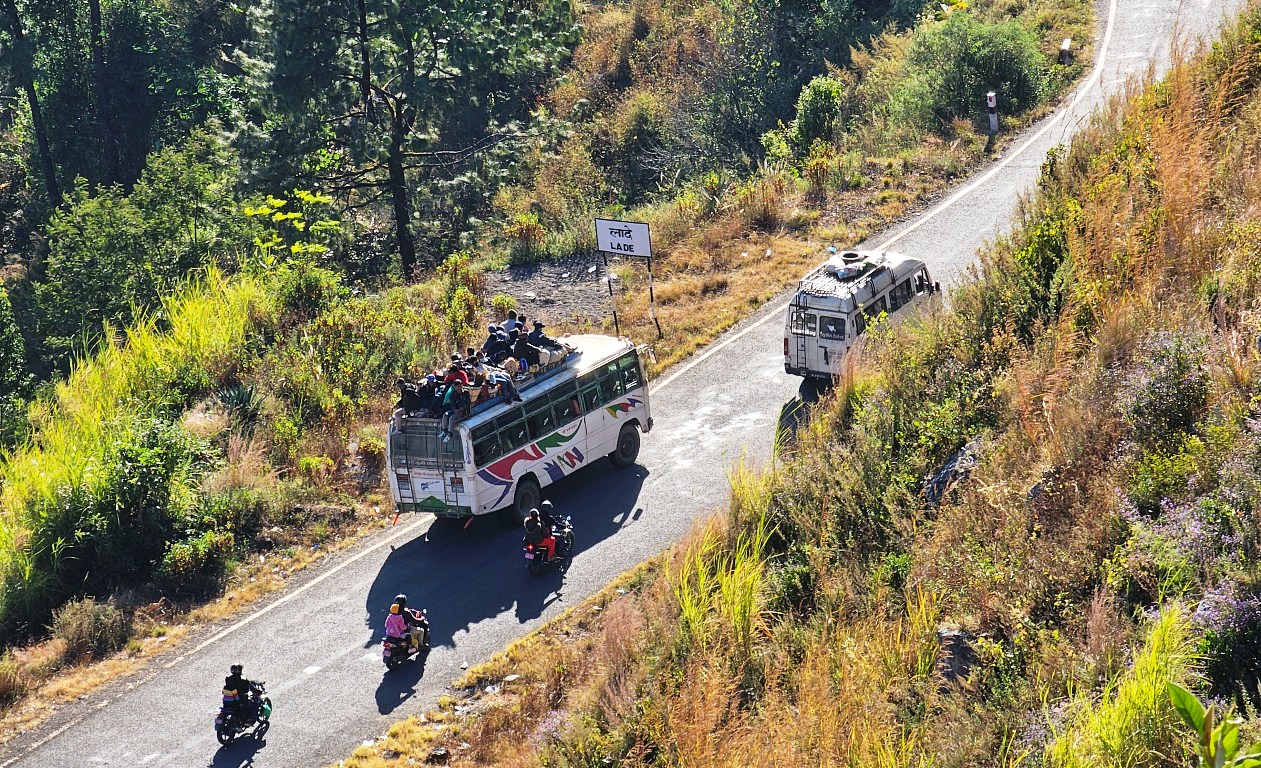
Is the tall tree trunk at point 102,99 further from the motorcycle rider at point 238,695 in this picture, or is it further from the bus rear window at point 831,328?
the motorcycle rider at point 238,695

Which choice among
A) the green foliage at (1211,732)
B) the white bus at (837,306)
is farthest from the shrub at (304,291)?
the green foliage at (1211,732)

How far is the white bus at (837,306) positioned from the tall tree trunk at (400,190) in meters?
15.1

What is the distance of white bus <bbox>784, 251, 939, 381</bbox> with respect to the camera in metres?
20.1

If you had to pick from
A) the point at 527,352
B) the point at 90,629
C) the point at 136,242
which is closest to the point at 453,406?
the point at 527,352

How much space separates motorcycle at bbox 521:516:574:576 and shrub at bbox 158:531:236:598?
5.51 meters

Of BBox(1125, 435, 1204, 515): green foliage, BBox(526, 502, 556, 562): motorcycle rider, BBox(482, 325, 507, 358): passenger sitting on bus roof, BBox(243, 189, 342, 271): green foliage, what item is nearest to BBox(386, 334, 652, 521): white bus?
BBox(482, 325, 507, 358): passenger sitting on bus roof

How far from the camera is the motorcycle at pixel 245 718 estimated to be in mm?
14164

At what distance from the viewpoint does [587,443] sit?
19391 millimetres

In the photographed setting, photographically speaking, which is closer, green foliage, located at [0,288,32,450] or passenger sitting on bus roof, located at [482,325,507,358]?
passenger sitting on bus roof, located at [482,325,507,358]

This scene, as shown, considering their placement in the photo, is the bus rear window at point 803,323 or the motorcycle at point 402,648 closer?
the motorcycle at point 402,648

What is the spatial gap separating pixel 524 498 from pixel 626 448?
2339 millimetres

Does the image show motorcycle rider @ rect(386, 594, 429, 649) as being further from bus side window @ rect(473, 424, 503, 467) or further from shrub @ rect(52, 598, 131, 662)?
shrub @ rect(52, 598, 131, 662)

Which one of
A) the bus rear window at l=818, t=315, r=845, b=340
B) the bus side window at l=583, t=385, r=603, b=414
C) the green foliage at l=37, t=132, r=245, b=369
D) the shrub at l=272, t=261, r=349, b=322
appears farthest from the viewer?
the green foliage at l=37, t=132, r=245, b=369

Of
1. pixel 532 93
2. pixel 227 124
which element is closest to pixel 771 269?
pixel 532 93
